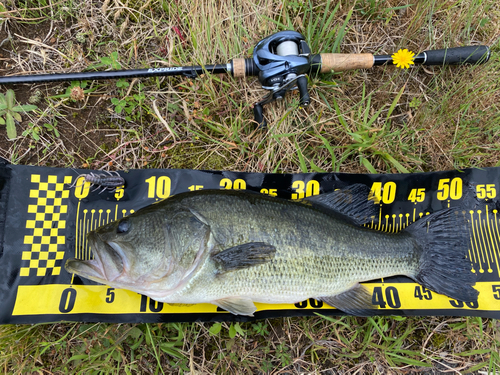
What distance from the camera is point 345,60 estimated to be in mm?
2713

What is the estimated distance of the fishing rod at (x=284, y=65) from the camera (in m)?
2.54

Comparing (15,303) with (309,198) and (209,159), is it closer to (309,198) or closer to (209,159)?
(209,159)

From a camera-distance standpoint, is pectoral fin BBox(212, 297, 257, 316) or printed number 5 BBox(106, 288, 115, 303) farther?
printed number 5 BBox(106, 288, 115, 303)

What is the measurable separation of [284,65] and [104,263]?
216 centimetres

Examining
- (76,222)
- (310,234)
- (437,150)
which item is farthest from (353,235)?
(76,222)

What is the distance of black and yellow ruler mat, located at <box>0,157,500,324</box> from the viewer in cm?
246

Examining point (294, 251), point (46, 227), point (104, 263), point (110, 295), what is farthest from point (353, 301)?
point (46, 227)

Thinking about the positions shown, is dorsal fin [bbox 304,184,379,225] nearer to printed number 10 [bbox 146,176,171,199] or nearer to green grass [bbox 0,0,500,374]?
green grass [bbox 0,0,500,374]

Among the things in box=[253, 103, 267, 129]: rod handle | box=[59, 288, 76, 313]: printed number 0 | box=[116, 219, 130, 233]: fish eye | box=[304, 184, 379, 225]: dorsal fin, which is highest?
box=[253, 103, 267, 129]: rod handle

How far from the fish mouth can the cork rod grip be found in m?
2.43

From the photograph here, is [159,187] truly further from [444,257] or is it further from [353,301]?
[444,257]

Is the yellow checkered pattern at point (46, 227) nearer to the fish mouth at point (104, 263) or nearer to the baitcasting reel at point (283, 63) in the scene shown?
the fish mouth at point (104, 263)

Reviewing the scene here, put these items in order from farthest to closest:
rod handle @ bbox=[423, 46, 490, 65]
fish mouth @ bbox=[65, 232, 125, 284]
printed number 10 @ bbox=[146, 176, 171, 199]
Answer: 1. rod handle @ bbox=[423, 46, 490, 65]
2. printed number 10 @ bbox=[146, 176, 171, 199]
3. fish mouth @ bbox=[65, 232, 125, 284]

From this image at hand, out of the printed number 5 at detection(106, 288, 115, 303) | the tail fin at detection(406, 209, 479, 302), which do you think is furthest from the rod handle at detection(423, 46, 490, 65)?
the printed number 5 at detection(106, 288, 115, 303)
